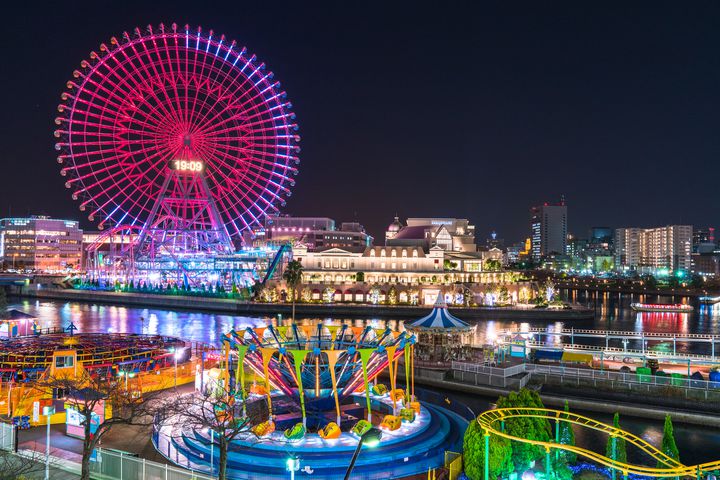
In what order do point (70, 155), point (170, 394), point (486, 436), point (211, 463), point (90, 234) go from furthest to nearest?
1. point (90, 234)
2. point (70, 155)
3. point (170, 394)
4. point (211, 463)
5. point (486, 436)

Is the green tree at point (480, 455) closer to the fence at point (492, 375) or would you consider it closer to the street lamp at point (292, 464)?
the street lamp at point (292, 464)

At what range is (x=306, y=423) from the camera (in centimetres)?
1761

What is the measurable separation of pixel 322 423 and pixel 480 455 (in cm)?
574

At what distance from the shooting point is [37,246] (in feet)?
447

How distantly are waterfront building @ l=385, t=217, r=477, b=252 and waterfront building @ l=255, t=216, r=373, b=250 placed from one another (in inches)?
499

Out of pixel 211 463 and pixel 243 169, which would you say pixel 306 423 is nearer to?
pixel 211 463

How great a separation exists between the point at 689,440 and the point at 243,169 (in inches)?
1829

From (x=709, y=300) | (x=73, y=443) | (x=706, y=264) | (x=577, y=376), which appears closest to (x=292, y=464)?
(x=73, y=443)

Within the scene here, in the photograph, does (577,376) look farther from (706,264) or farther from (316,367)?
(706,264)

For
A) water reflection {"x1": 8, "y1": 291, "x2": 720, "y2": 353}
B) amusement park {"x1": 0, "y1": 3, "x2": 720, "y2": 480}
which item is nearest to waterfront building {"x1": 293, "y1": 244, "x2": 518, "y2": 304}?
amusement park {"x1": 0, "y1": 3, "x2": 720, "y2": 480}

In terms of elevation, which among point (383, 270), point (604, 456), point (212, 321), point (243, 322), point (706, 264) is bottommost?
point (243, 322)

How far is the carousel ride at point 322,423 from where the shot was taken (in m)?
15.5

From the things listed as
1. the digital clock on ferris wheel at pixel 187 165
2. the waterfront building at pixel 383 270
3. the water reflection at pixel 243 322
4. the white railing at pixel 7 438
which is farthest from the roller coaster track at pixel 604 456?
the waterfront building at pixel 383 270

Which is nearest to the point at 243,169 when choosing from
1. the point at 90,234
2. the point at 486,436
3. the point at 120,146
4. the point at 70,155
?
the point at 120,146
